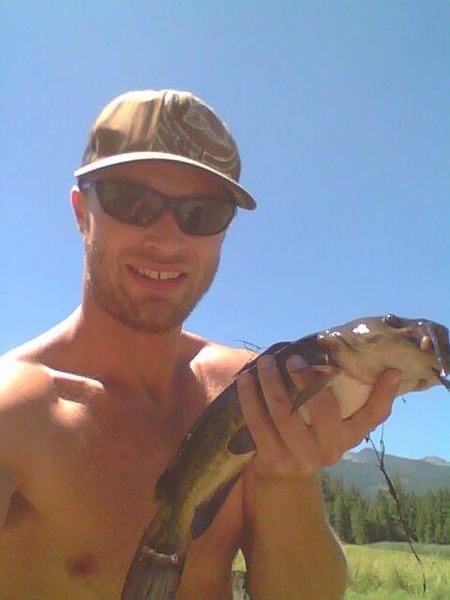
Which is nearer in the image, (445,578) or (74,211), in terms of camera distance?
Result: (74,211)

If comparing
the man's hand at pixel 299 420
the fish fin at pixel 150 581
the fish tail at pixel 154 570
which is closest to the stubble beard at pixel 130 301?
the man's hand at pixel 299 420

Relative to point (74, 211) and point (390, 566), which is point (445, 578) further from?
point (74, 211)

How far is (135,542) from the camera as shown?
3109mm

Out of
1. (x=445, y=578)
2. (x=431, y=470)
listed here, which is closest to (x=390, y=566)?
(x=445, y=578)

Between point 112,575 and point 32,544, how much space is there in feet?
1.24

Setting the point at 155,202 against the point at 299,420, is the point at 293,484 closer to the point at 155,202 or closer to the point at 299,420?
the point at 299,420

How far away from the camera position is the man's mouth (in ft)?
11.1

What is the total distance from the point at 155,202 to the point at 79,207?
25.3 inches

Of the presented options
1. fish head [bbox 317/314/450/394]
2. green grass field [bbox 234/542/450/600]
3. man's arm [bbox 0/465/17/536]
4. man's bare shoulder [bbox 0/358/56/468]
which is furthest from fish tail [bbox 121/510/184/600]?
green grass field [bbox 234/542/450/600]

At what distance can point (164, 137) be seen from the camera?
3.38 metres

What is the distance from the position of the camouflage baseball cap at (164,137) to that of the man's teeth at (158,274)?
51 cm

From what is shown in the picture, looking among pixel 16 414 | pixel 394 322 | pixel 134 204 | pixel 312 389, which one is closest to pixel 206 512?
pixel 312 389

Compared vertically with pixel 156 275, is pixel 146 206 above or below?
above

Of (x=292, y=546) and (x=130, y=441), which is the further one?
(x=130, y=441)
